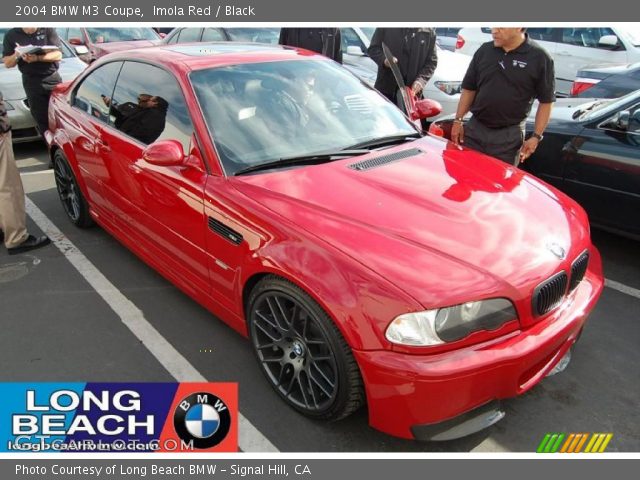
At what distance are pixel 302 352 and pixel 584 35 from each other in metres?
9.02

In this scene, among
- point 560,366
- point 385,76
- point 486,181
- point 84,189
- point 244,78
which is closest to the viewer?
point 560,366

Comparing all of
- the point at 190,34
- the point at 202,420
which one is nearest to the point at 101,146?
the point at 202,420

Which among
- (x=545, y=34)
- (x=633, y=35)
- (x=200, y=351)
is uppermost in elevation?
(x=633, y=35)

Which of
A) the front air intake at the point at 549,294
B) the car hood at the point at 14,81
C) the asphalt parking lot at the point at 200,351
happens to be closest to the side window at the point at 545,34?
the asphalt parking lot at the point at 200,351

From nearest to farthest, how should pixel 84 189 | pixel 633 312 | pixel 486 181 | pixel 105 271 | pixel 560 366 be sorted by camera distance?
pixel 560 366 → pixel 486 181 → pixel 633 312 → pixel 105 271 → pixel 84 189

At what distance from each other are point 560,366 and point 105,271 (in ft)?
10.1

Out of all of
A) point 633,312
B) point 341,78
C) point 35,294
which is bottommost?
point 35,294

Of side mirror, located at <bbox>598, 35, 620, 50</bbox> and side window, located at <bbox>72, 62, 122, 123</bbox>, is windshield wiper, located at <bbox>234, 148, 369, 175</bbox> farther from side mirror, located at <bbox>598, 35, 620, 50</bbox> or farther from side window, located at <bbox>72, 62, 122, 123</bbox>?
side mirror, located at <bbox>598, 35, 620, 50</bbox>

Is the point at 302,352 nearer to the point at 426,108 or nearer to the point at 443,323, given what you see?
the point at 443,323

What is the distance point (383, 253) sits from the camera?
2.10 metres

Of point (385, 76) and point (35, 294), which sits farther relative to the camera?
point (385, 76)

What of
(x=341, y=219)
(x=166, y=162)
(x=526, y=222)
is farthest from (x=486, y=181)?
Result: (x=166, y=162)

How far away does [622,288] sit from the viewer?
11.8 feet

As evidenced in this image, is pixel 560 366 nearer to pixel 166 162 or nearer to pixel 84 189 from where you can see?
pixel 166 162
